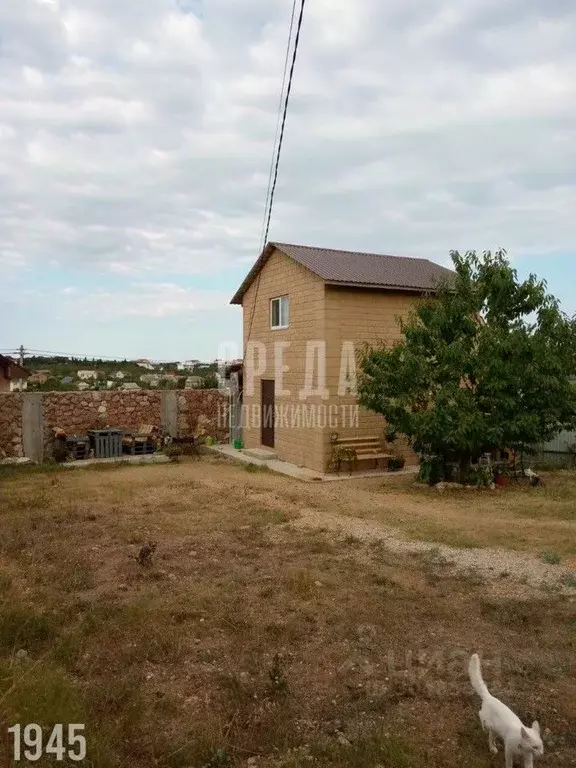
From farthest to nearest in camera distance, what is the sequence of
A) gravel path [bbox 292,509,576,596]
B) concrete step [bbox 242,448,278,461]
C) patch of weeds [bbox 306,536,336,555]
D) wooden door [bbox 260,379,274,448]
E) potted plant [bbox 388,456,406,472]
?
wooden door [bbox 260,379,274,448]
concrete step [bbox 242,448,278,461]
potted plant [bbox 388,456,406,472]
patch of weeds [bbox 306,536,336,555]
gravel path [bbox 292,509,576,596]

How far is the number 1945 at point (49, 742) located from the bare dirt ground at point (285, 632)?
0.07 m

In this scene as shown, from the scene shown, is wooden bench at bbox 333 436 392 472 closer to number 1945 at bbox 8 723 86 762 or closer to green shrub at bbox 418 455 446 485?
green shrub at bbox 418 455 446 485

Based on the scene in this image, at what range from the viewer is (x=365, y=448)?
1377 centimetres

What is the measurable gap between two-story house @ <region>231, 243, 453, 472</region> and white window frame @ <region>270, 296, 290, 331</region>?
0.03m

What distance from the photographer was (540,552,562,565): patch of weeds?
6696mm

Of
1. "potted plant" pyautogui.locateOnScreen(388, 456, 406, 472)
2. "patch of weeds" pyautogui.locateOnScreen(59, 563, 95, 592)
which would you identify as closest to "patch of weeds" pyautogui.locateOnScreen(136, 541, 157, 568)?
"patch of weeds" pyautogui.locateOnScreen(59, 563, 95, 592)

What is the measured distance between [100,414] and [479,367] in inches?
432

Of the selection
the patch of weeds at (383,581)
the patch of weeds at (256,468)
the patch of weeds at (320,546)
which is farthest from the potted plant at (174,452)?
the patch of weeds at (383,581)

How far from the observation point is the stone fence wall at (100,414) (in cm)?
1558

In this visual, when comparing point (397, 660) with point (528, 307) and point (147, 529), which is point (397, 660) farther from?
point (528, 307)

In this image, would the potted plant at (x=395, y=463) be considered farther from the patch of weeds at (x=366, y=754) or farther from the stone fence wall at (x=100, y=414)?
the patch of weeds at (x=366, y=754)

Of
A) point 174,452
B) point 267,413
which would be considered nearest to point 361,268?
point 267,413

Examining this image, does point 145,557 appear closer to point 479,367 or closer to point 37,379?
point 479,367

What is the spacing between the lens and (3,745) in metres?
3.21
